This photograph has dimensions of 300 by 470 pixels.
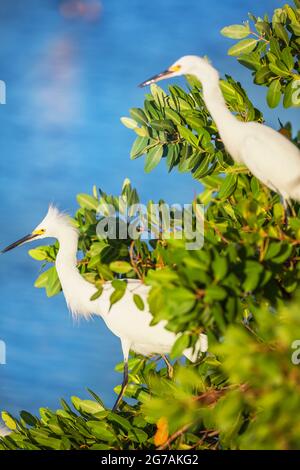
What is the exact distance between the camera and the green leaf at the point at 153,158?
6504mm

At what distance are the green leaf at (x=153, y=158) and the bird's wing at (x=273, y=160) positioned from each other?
870 mm

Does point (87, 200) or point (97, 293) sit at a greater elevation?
point (87, 200)

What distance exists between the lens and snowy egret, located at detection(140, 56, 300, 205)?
228 inches

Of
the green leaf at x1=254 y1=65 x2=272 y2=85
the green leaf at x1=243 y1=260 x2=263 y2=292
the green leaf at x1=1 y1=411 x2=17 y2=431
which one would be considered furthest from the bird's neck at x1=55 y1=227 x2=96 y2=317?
the green leaf at x1=243 y1=260 x2=263 y2=292

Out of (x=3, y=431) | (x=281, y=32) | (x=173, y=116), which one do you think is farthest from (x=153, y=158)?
(x=3, y=431)

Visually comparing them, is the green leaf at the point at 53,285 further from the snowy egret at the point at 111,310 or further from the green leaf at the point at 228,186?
the green leaf at the point at 228,186

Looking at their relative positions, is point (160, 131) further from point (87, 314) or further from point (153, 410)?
point (153, 410)

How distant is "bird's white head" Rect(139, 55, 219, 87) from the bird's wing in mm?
537

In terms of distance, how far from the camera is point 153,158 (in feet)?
21.4

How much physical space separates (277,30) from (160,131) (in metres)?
1.23

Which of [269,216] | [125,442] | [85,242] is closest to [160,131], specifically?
[85,242]

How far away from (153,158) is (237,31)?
48.8 inches

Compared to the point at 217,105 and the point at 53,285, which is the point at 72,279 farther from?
the point at 217,105

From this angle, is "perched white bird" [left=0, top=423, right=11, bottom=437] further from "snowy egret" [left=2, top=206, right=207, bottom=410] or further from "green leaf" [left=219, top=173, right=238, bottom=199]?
"green leaf" [left=219, top=173, right=238, bottom=199]
